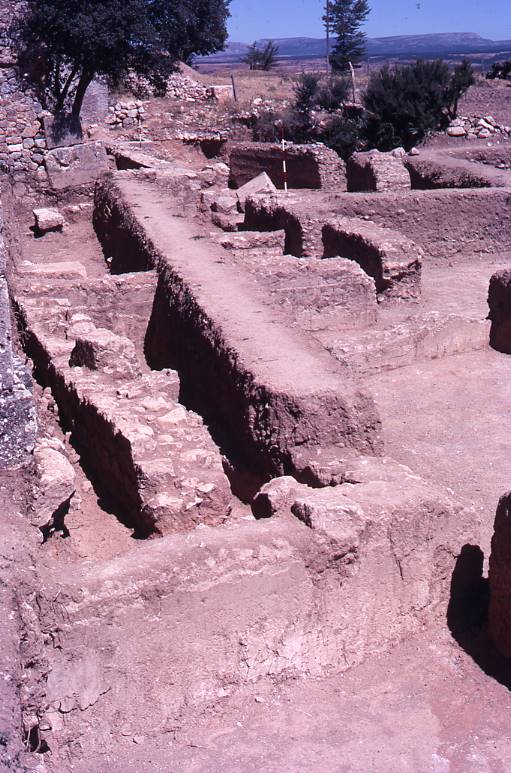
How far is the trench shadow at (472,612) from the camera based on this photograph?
4.70 m

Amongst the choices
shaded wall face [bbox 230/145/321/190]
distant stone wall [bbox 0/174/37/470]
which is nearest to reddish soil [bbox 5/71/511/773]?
distant stone wall [bbox 0/174/37/470]

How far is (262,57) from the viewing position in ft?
166

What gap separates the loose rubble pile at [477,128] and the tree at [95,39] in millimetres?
7822

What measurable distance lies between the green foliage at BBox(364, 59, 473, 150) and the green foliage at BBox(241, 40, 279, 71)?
25.6 metres

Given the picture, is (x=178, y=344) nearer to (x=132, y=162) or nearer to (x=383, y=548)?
(x=383, y=548)

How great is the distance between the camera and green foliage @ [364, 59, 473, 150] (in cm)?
2367

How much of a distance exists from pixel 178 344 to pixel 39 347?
1356mm

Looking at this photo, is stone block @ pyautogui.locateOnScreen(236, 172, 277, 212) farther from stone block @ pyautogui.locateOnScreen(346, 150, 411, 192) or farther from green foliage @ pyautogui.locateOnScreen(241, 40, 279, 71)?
green foliage @ pyautogui.locateOnScreen(241, 40, 279, 71)

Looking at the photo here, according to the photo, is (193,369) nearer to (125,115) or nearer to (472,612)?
(472,612)

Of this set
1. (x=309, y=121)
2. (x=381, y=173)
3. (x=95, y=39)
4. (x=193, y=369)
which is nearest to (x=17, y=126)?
(x=95, y=39)

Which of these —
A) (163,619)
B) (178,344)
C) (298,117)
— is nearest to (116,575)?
(163,619)

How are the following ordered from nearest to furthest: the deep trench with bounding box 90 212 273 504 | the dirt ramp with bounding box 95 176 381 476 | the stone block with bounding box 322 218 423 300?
the dirt ramp with bounding box 95 176 381 476 → the deep trench with bounding box 90 212 273 504 → the stone block with bounding box 322 218 423 300

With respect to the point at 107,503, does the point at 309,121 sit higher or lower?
higher

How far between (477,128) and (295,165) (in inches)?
298
